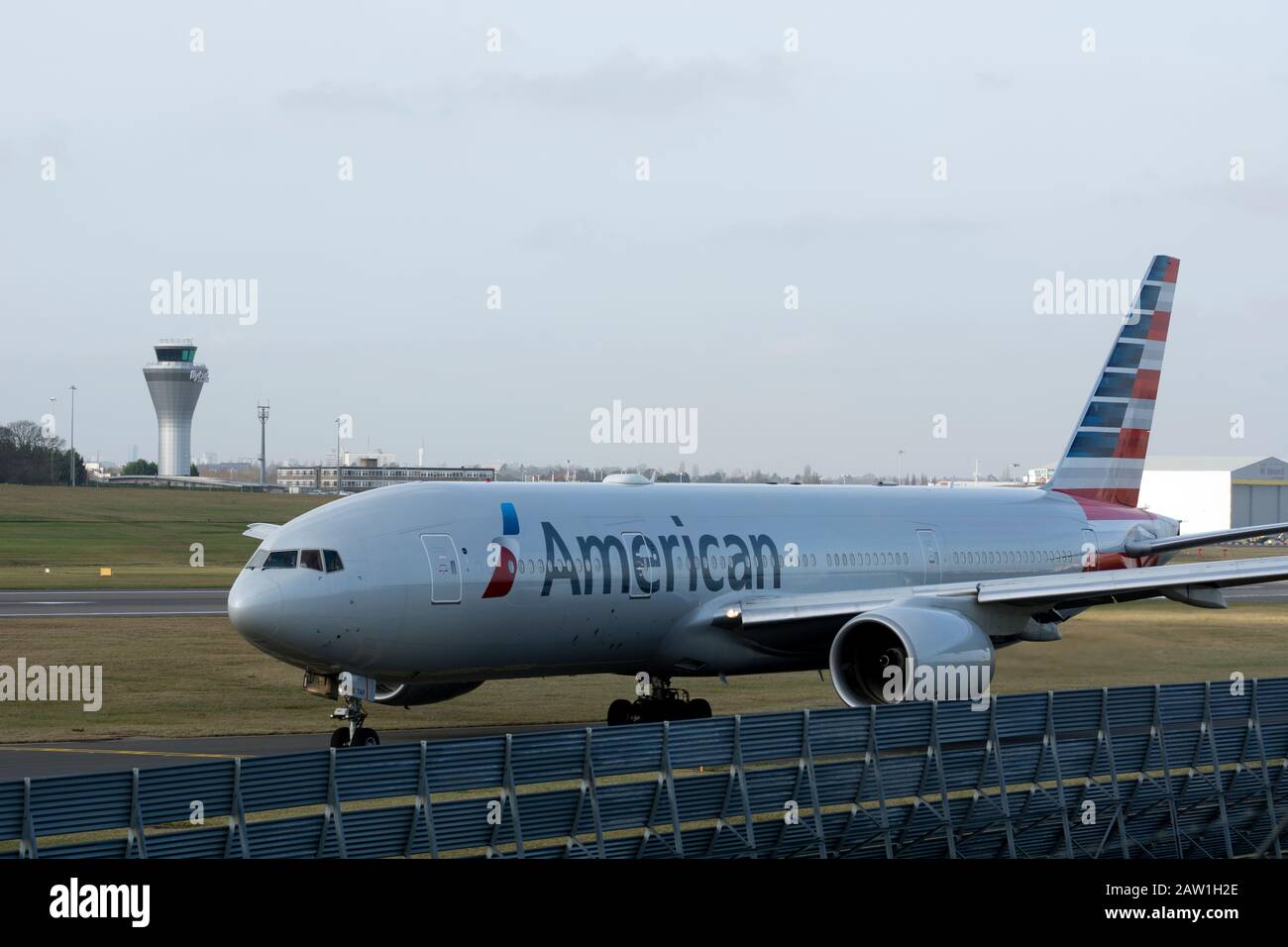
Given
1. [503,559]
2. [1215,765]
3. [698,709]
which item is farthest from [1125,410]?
[503,559]

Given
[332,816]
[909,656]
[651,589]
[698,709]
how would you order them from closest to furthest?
[332,816] < [909,656] < [651,589] < [698,709]

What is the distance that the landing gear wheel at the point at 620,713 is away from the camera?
29656 millimetres

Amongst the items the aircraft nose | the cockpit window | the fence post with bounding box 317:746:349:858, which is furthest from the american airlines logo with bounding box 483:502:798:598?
the fence post with bounding box 317:746:349:858

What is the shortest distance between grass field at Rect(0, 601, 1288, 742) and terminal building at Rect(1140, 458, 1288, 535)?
8191 centimetres

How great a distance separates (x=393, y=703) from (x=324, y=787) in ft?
41.1

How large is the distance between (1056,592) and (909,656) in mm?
3157

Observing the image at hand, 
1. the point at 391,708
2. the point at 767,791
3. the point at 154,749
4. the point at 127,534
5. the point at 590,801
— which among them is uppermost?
the point at 590,801

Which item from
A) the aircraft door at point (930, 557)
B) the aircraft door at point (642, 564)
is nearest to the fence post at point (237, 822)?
the aircraft door at point (642, 564)

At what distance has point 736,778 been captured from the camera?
18.2 metres

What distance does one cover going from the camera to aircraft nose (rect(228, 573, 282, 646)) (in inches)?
946

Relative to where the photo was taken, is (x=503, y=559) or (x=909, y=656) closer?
(x=909, y=656)

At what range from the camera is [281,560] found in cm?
2475

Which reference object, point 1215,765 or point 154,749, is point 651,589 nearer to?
point 154,749
